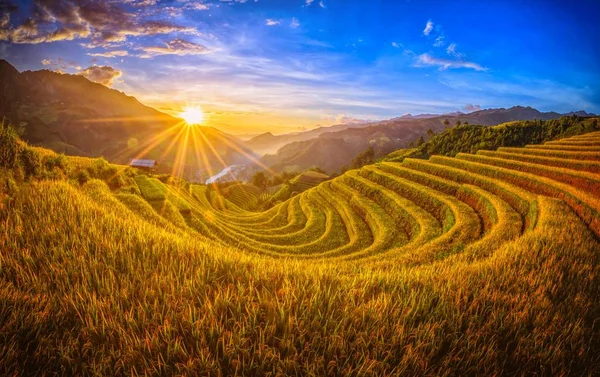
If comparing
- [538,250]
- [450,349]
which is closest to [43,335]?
[450,349]

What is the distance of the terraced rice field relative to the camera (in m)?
11.3

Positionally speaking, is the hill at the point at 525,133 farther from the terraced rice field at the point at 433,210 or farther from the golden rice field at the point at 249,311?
the golden rice field at the point at 249,311

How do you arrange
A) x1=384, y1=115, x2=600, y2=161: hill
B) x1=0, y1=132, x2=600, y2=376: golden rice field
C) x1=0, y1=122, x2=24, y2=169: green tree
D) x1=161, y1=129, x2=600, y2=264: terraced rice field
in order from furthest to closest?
x1=384, y1=115, x2=600, y2=161: hill < x1=161, y1=129, x2=600, y2=264: terraced rice field < x1=0, y1=122, x2=24, y2=169: green tree < x1=0, y1=132, x2=600, y2=376: golden rice field

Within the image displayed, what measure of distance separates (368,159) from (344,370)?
11167cm

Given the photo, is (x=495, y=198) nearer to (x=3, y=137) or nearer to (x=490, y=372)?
(x=490, y=372)

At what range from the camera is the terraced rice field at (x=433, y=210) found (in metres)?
11.3

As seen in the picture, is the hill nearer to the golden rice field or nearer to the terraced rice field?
the terraced rice field

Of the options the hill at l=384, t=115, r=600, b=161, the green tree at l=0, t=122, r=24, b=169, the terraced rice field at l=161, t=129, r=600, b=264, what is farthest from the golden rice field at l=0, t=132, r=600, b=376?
the hill at l=384, t=115, r=600, b=161

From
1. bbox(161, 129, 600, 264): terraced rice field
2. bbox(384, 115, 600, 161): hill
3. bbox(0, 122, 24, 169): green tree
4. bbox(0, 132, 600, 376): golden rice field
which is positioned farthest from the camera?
bbox(384, 115, 600, 161): hill

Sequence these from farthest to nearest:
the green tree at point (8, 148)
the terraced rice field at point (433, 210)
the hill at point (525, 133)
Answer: the hill at point (525, 133) < the terraced rice field at point (433, 210) < the green tree at point (8, 148)

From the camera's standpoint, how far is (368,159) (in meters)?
Result: 109

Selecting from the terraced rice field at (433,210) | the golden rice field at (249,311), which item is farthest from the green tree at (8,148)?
the terraced rice field at (433,210)

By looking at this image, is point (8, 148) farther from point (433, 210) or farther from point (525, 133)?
point (525, 133)

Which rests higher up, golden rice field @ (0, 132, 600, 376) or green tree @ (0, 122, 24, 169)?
green tree @ (0, 122, 24, 169)
